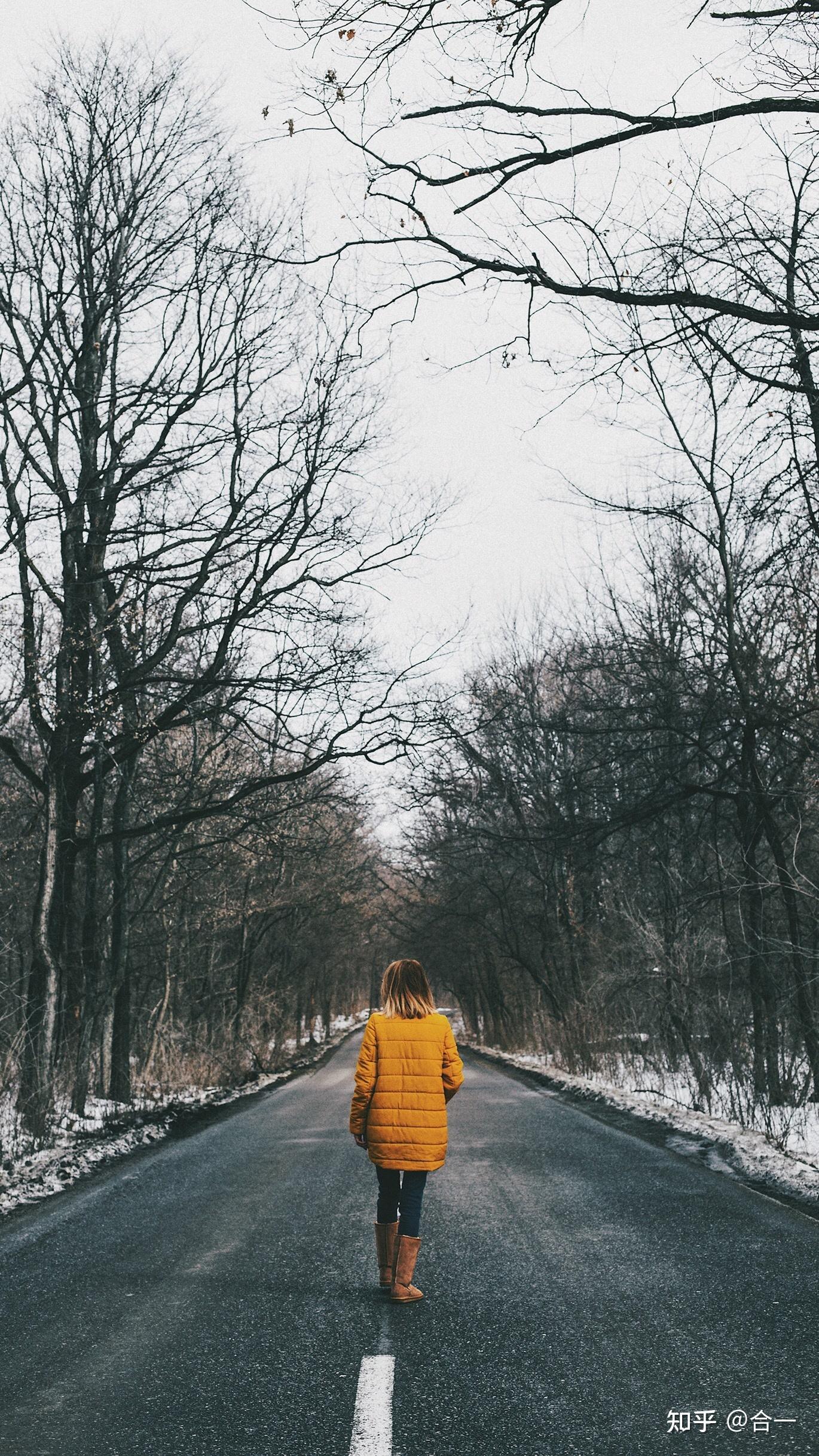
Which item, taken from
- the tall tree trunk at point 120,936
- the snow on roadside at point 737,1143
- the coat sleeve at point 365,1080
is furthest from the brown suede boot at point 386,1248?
the tall tree trunk at point 120,936

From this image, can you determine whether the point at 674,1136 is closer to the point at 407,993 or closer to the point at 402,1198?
the point at 402,1198

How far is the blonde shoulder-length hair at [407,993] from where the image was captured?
17.6ft

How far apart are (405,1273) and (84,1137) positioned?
7098mm

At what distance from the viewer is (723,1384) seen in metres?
3.87

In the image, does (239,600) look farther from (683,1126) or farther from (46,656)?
(683,1126)

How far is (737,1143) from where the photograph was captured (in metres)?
9.45

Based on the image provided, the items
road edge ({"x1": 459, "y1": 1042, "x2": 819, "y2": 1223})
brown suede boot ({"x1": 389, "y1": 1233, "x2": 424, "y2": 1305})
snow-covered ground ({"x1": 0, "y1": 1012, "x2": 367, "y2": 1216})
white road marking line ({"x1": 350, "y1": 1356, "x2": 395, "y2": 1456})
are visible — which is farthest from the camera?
snow-covered ground ({"x1": 0, "y1": 1012, "x2": 367, "y2": 1216})

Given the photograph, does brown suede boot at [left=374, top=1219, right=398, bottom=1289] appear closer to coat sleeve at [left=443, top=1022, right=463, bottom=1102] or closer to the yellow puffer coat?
the yellow puffer coat

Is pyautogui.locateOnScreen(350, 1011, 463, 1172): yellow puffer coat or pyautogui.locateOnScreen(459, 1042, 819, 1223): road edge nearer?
pyautogui.locateOnScreen(350, 1011, 463, 1172): yellow puffer coat

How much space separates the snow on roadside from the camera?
7.77 meters

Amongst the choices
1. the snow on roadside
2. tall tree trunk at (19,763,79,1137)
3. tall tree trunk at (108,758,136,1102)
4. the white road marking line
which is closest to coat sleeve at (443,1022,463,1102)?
the white road marking line

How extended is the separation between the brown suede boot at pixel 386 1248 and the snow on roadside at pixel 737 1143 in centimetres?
319

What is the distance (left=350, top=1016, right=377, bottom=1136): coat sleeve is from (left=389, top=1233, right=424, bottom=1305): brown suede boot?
55cm

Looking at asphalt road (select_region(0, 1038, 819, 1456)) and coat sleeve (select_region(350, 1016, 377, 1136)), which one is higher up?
coat sleeve (select_region(350, 1016, 377, 1136))
